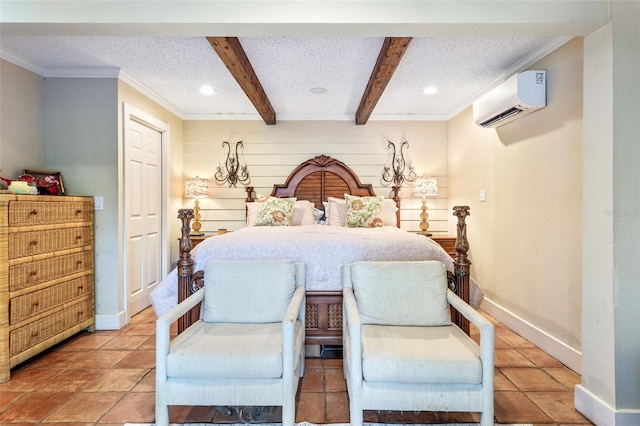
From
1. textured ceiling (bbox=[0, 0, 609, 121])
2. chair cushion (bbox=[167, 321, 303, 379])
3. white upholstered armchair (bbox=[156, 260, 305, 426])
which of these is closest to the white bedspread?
white upholstered armchair (bbox=[156, 260, 305, 426])

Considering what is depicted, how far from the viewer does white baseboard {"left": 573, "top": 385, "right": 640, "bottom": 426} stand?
1.74m

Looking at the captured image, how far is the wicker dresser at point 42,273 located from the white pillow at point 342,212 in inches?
98.9

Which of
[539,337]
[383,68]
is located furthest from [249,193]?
[539,337]

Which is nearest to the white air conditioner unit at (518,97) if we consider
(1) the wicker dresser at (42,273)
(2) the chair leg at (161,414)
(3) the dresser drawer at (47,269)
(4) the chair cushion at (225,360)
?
(4) the chair cushion at (225,360)

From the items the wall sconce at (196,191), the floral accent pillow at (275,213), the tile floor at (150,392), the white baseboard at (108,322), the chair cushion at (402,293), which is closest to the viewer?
the tile floor at (150,392)

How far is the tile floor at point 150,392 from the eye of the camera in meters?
1.89

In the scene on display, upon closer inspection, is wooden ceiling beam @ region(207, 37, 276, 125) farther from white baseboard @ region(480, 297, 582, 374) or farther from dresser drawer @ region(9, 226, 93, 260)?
white baseboard @ region(480, 297, 582, 374)

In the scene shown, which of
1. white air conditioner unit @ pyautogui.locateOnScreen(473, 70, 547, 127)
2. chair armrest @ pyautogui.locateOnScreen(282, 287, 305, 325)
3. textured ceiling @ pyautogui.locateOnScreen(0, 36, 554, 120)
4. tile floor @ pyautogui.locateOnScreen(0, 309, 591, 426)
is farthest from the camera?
white air conditioner unit @ pyautogui.locateOnScreen(473, 70, 547, 127)

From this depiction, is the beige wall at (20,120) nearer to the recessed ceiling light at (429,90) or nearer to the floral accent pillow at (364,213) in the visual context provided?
the floral accent pillow at (364,213)

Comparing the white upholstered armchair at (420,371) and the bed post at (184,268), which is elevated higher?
the bed post at (184,268)

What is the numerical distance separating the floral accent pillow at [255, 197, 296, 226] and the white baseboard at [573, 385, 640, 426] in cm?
284

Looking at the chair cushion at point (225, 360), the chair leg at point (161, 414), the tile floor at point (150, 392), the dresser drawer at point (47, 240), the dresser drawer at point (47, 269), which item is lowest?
the tile floor at point (150, 392)

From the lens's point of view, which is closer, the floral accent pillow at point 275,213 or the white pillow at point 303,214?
the floral accent pillow at point 275,213

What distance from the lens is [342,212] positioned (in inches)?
167
